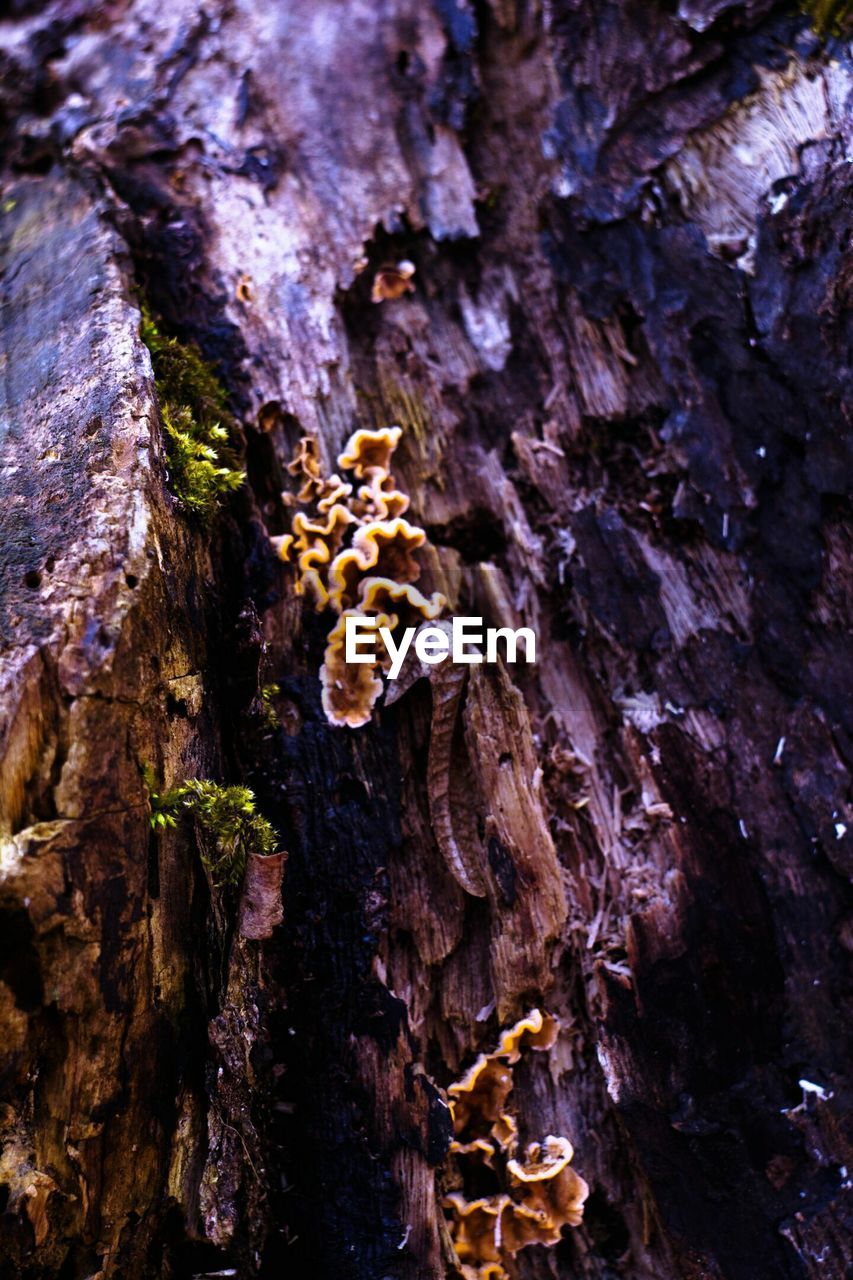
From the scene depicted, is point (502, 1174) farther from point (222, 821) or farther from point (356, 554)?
point (356, 554)

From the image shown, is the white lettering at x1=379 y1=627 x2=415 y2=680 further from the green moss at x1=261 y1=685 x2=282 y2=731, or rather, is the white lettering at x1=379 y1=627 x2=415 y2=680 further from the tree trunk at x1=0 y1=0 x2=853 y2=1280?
the green moss at x1=261 y1=685 x2=282 y2=731

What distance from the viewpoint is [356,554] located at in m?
3.42

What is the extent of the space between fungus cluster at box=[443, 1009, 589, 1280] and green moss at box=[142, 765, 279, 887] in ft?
3.80

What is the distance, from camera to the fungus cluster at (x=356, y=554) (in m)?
3.36

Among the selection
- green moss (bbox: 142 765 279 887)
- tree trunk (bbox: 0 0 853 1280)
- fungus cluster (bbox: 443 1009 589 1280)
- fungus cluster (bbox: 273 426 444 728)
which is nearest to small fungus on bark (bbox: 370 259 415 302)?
tree trunk (bbox: 0 0 853 1280)

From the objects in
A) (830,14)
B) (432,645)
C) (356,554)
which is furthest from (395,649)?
(830,14)

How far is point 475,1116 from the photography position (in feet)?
10.3

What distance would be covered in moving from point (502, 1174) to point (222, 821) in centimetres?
168

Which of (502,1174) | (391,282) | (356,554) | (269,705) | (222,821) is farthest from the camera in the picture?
(391,282)

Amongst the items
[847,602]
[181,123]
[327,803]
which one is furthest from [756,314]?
[181,123]

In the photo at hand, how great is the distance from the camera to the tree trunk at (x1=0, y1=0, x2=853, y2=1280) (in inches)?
Answer: 104

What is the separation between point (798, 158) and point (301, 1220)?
4561 millimetres

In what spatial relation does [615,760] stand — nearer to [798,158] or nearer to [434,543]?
[434,543]

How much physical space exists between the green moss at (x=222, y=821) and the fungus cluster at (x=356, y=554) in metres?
0.55
